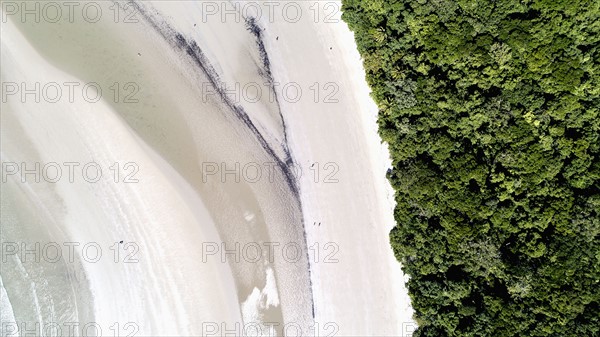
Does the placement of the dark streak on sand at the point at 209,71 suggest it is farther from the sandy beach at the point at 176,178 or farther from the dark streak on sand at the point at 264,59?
the dark streak on sand at the point at 264,59

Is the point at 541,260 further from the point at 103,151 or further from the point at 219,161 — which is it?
the point at 103,151

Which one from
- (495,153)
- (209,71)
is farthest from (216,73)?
(495,153)

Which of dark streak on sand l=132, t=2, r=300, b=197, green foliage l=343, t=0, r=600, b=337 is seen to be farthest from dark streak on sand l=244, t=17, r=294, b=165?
green foliage l=343, t=0, r=600, b=337

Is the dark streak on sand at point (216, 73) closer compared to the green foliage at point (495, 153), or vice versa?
the green foliage at point (495, 153)

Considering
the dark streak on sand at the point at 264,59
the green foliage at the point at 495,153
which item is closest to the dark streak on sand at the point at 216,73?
the dark streak on sand at the point at 264,59

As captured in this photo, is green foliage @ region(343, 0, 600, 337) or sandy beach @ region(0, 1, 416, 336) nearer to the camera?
green foliage @ region(343, 0, 600, 337)

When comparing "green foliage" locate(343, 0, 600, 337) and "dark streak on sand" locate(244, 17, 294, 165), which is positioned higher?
"dark streak on sand" locate(244, 17, 294, 165)

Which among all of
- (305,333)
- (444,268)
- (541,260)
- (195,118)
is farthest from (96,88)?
(541,260)

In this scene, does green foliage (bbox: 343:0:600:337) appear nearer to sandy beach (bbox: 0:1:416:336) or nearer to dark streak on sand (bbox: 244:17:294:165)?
sandy beach (bbox: 0:1:416:336)
